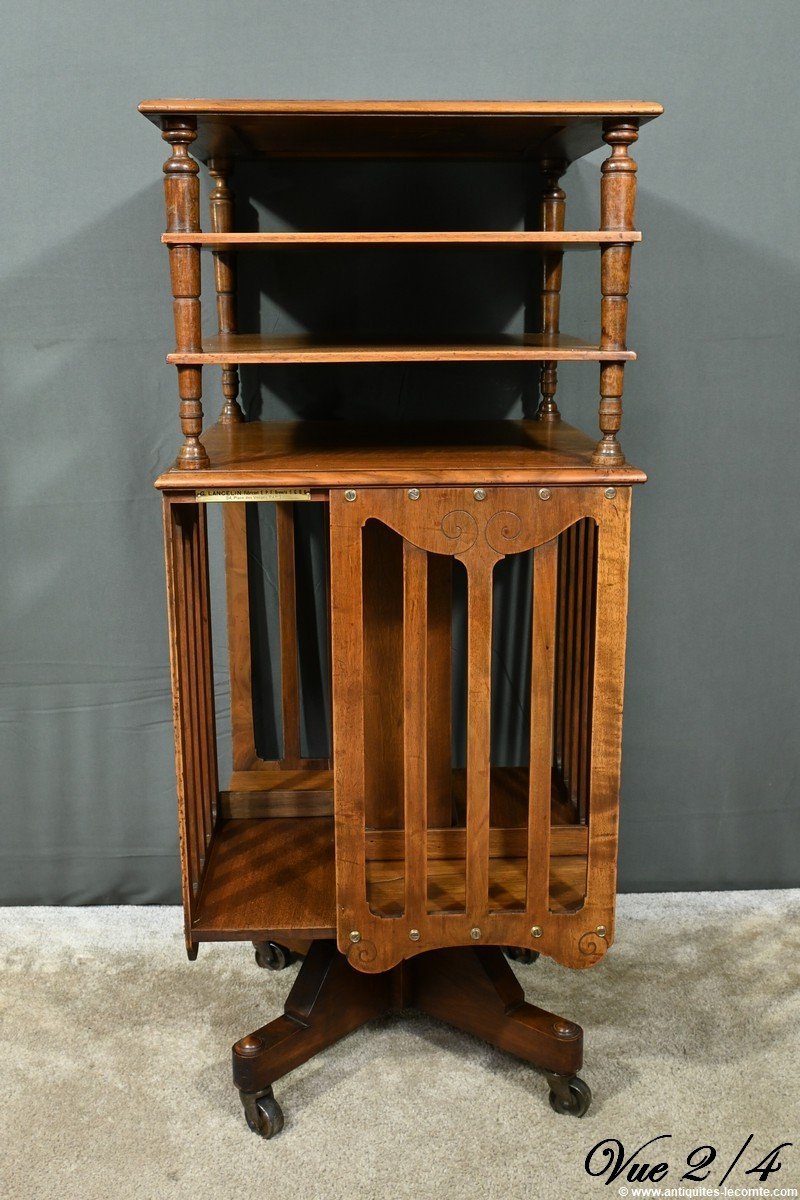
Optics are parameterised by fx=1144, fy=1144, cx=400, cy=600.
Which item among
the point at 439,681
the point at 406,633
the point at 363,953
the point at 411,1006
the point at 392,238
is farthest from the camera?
the point at 411,1006

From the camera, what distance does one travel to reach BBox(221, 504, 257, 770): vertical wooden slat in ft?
7.23

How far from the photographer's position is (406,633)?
170 cm

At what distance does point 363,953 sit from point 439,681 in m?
0.46

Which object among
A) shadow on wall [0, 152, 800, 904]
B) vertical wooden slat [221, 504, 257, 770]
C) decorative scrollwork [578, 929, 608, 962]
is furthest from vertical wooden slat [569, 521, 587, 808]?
vertical wooden slat [221, 504, 257, 770]

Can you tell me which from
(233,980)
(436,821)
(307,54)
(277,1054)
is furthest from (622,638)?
(307,54)

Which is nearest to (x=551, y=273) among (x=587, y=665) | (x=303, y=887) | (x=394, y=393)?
(x=394, y=393)

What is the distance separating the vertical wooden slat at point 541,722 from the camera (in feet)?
5.55

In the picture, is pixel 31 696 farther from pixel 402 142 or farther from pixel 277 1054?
pixel 402 142

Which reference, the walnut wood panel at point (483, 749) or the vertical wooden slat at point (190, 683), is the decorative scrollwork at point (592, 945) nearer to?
the walnut wood panel at point (483, 749)

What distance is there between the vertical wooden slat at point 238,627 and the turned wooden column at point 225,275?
20 cm

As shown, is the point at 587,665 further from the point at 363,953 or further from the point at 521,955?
the point at 521,955

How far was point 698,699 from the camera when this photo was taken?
7.97ft

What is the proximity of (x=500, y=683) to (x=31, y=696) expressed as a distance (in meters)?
0.98

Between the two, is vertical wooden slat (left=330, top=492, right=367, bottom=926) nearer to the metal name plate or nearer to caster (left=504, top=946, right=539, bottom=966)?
the metal name plate
